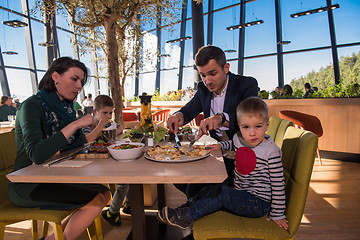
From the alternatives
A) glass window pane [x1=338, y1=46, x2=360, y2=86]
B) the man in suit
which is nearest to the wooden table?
the man in suit

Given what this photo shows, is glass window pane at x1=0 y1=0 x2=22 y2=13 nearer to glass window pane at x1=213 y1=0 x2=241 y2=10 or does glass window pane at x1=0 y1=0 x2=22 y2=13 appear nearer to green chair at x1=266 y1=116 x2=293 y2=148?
glass window pane at x1=213 y1=0 x2=241 y2=10

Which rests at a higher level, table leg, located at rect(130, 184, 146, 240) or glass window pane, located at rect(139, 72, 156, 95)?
glass window pane, located at rect(139, 72, 156, 95)

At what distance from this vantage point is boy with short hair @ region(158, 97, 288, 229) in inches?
44.5

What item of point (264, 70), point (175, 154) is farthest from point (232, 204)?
point (264, 70)

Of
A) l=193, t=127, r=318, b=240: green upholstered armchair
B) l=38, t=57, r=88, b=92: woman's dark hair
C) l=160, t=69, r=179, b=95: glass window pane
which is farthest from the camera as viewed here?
l=160, t=69, r=179, b=95: glass window pane

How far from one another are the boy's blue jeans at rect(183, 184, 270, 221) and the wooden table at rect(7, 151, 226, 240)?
0.19 m

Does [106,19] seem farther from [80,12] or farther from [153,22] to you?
[153,22]

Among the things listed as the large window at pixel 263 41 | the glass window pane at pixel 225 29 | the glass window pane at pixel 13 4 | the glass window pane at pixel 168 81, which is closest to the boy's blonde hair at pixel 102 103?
the large window at pixel 263 41

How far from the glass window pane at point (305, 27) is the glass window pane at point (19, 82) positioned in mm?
9269

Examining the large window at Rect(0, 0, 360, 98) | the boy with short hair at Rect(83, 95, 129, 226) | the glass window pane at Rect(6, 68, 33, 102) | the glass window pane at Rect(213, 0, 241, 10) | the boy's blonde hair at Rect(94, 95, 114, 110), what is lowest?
the boy with short hair at Rect(83, 95, 129, 226)

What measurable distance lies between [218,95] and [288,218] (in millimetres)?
959

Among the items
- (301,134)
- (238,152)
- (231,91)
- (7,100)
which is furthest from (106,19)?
(7,100)

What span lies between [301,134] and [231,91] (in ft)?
2.11

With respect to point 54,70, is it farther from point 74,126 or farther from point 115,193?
point 115,193
